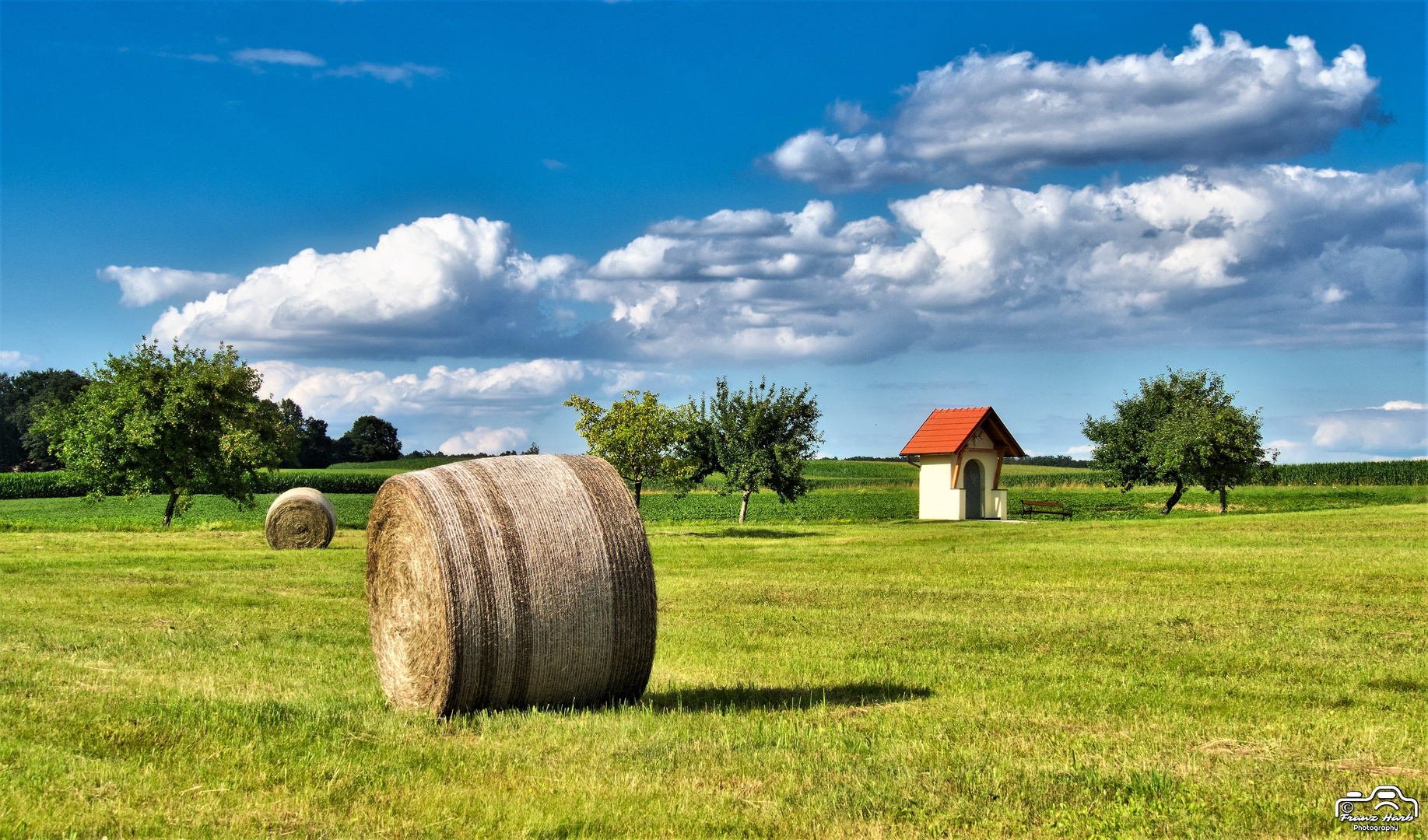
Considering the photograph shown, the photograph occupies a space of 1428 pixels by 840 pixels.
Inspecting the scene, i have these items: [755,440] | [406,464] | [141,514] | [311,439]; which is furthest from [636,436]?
[311,439]

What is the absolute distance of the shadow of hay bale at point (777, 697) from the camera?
27.6 ft

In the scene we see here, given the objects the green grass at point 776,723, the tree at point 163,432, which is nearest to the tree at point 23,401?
the tree at point 163,432

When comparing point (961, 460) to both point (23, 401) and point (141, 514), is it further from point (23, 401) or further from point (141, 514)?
point (23, 401)

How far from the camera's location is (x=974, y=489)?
142ft

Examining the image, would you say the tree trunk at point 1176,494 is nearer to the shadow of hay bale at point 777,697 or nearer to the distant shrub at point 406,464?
the shadow of hay bale at point 777,697

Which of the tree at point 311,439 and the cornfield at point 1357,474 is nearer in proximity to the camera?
the cornfield at point 1357,474

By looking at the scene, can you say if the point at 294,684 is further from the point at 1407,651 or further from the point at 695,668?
the point at 1407,651

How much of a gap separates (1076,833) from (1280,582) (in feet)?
47.5

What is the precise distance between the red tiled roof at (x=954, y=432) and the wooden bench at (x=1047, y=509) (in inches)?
131

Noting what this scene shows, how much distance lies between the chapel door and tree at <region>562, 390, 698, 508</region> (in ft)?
41.9

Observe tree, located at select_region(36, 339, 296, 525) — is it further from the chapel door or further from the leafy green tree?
the leafy green tree

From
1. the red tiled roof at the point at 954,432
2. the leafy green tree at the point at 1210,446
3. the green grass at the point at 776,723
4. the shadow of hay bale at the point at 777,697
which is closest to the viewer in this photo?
the green grass at the point at 776,723

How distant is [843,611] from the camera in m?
14.7

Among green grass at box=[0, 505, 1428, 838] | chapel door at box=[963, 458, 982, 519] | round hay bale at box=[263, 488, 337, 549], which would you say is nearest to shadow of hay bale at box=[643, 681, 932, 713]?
green grass at box=[0, 505, 1428, 838]
